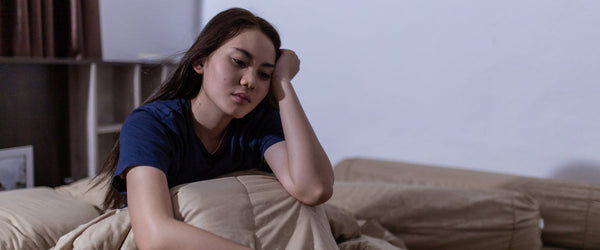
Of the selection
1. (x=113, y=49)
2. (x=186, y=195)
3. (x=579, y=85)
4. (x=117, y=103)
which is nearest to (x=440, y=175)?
(x=579, y=85)

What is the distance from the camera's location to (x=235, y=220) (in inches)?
36.3

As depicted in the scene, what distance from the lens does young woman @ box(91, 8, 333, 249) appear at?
3.35ft

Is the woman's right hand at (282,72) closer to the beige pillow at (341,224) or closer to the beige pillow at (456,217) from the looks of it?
the beige pillow at (341,224)

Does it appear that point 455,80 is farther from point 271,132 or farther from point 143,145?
point 143,145

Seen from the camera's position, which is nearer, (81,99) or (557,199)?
(557,199)

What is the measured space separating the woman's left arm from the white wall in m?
1.16

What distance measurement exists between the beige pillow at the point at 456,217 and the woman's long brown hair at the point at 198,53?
710mm

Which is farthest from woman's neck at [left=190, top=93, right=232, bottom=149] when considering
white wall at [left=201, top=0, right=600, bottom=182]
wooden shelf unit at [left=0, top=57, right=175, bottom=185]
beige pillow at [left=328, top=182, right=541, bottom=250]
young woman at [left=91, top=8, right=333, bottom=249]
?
white wall at [left=201, top=0, right=600, bottom=182]

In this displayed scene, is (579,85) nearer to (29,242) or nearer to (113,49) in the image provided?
(29,242)

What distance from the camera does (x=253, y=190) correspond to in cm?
100

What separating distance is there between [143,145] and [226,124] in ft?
0.84

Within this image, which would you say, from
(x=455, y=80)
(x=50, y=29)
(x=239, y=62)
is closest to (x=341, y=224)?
(x=239, y=62)

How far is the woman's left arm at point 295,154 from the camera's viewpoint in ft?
3.43

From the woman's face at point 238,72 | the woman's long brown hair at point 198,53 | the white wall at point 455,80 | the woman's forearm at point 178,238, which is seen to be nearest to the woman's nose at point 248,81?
the woman's face at point 238,72
